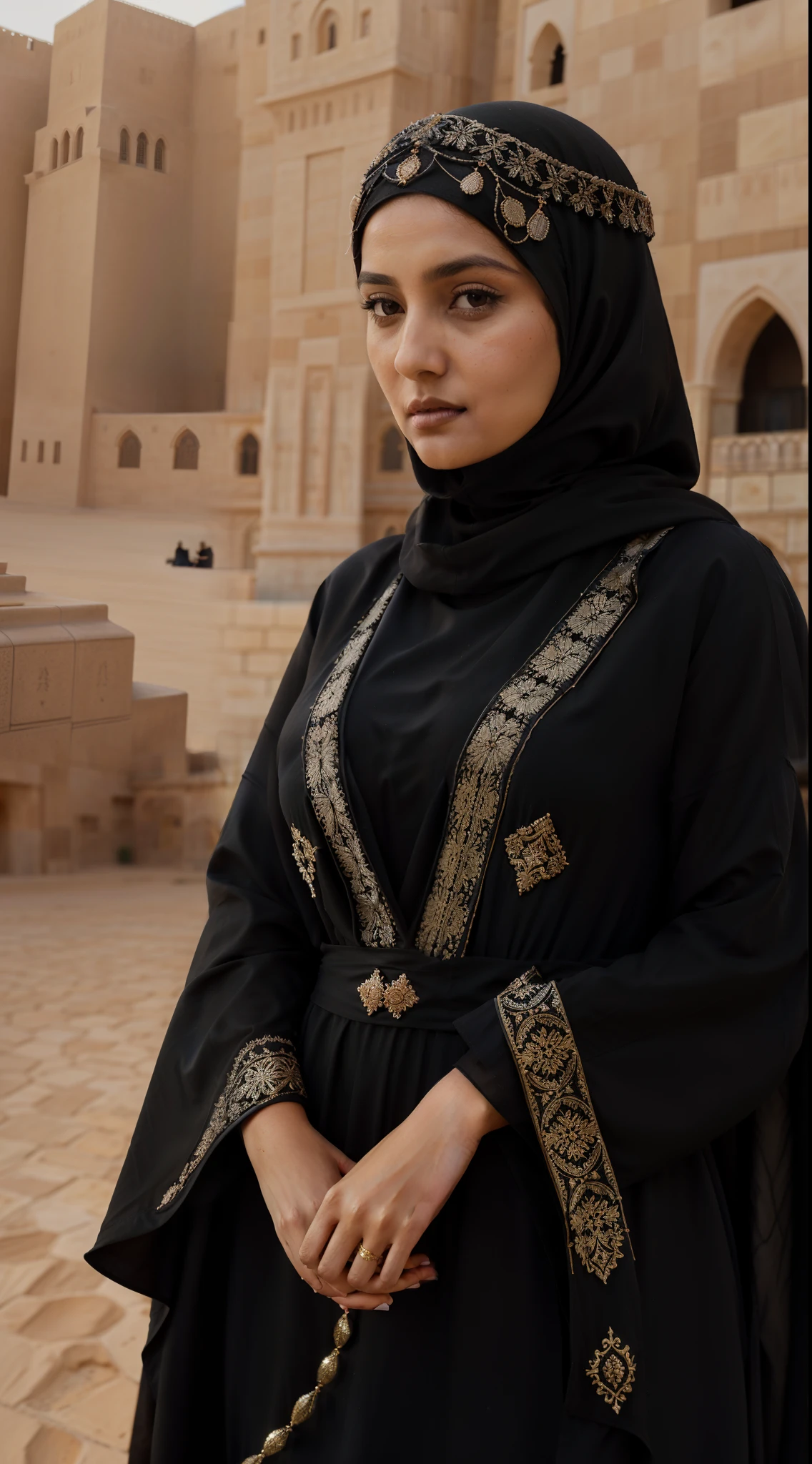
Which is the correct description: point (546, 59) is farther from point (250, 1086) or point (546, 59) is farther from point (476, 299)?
point (250, 1086)

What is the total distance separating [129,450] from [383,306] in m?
1.52

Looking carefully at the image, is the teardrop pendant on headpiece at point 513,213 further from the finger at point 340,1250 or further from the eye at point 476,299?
the finger at point 340,1250

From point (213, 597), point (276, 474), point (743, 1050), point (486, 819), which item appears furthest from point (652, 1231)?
point (276, 474)

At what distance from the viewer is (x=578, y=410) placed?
0.85 m

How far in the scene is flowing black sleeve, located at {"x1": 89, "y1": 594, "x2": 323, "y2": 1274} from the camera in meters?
0.89

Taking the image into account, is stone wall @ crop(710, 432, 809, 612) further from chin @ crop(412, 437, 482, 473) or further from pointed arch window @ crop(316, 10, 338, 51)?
chin @ crop(412, 437, 482, 473)

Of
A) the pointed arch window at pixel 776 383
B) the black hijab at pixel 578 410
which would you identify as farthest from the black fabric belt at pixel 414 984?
the pointed arch window at pixel 776 383

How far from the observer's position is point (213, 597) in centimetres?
286

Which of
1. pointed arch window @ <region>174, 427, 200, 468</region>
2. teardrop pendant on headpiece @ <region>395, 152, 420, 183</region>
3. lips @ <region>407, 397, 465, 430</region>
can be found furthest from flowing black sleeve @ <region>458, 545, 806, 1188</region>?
pointed arch window @ <region>174, 427, 200, 468</region>

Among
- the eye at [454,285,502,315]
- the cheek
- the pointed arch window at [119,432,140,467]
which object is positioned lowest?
the cheek

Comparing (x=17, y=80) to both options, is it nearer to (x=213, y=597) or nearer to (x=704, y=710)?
(x=213, y=597)

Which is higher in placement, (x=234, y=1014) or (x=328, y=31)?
(x=328, y=31)

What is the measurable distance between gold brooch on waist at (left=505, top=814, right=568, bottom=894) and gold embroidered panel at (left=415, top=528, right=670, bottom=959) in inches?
0.7

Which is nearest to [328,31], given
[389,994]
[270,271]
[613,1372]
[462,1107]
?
[270,271]
